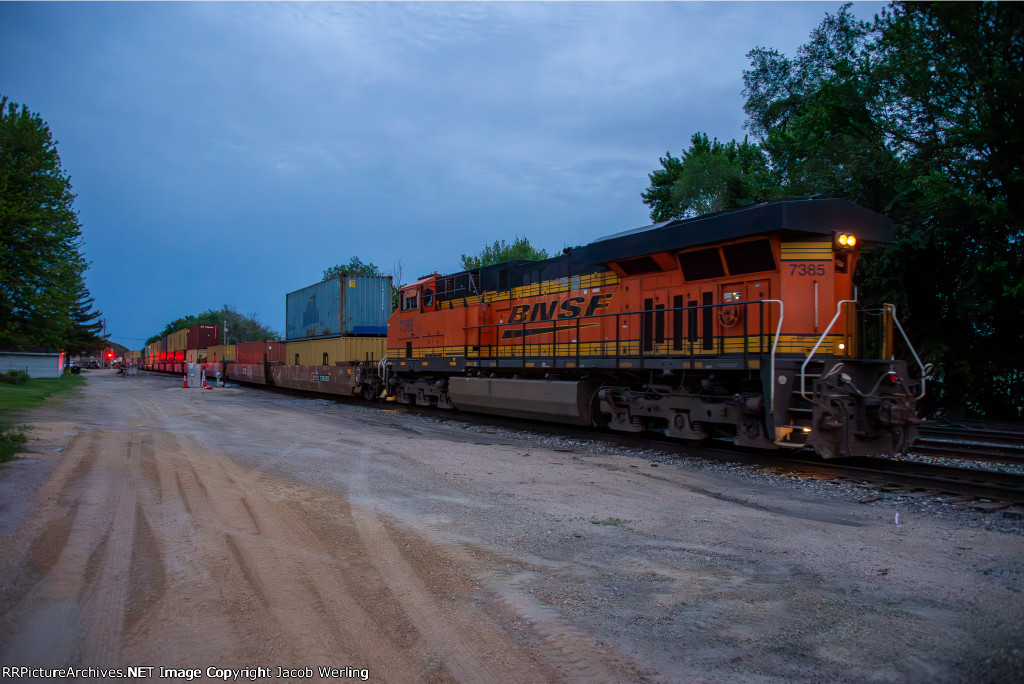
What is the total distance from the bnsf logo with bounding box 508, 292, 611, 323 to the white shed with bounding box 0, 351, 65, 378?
117ft

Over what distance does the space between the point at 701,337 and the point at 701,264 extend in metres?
1.17

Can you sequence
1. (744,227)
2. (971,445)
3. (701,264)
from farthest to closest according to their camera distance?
(971,445)
(701,264)
(744,227)

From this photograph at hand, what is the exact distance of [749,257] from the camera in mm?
8789

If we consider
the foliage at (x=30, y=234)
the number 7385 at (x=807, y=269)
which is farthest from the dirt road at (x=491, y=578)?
the foliage at (x=30, y=234)

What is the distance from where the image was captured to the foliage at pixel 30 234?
21734mm

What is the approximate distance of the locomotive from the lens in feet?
25.8

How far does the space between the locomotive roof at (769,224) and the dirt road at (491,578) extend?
138 inches

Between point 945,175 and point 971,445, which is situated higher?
point 945,175

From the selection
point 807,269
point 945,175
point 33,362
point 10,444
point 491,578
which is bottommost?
point 491,578

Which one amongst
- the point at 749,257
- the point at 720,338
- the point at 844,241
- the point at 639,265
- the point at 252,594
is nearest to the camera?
the point at 252,594

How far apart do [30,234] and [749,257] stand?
2565 centimetres

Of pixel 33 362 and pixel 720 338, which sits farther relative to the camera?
pixel 33 362

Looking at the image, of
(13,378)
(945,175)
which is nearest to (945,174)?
(945,175)

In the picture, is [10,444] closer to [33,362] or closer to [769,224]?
[769,224]
